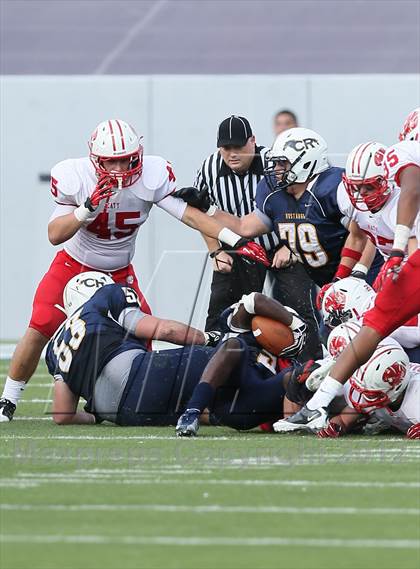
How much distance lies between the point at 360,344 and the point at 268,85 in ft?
24.2

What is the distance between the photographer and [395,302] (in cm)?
604

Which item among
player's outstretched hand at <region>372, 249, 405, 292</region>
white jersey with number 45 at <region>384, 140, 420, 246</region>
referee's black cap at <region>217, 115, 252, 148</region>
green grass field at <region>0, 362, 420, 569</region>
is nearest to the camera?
green grass field at <region>0, 362, 420, 569</region>

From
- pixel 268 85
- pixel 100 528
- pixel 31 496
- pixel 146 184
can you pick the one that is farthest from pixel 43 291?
pixel 268 85

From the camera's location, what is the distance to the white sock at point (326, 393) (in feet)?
20.1

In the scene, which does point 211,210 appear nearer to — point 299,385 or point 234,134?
point 234,134

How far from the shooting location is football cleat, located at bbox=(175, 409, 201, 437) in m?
6.21

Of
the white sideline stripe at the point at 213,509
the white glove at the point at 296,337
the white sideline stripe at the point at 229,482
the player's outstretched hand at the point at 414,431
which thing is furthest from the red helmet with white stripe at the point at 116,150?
the white sideline stripe at the point at 213,509

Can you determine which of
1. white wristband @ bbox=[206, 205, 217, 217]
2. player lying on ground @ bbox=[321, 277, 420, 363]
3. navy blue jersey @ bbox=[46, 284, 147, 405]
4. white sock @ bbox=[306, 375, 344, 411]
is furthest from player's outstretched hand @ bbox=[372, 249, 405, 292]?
white wristband @ bbox=[206, 205, 217, 217]

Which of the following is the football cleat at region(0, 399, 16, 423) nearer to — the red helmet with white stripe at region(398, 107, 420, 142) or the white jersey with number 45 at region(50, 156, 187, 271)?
the white jersey with number 45 at region(50, 156, 187, 271)

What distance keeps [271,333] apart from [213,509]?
2.28m

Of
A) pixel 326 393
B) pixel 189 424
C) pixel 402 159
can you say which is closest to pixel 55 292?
pixel 189 424

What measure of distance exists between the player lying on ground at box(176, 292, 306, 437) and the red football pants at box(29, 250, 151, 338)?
817 millimetres

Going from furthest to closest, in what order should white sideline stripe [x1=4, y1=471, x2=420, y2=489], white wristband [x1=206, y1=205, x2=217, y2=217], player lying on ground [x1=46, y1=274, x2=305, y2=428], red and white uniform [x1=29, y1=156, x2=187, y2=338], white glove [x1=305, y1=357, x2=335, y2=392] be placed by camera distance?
1. white wristband [x1=206, y1=205, x2=217, y2=217]
2. red and white uniform [x1=29, y1=156, x2=187, y2=338]
3. player lying on ground [x1=46, y1=274, x2=305, y2=428]
4. white glove [x1=305, y1=357, x2=335, y2=392]
5. white sideline stripe [x1=4, y1=471, x2=420, y2=489]
